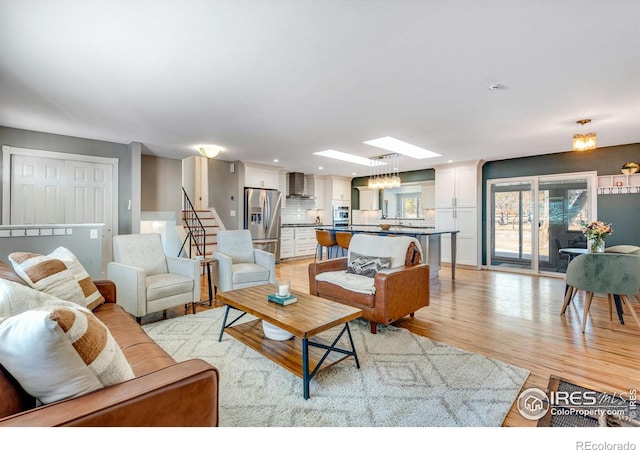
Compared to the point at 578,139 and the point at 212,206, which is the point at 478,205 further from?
the point at 212,206

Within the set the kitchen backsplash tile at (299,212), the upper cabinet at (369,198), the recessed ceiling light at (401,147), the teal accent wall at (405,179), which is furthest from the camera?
the upper cabinet at (369,198)

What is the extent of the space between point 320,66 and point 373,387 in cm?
234

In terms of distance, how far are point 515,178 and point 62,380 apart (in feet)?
23.5

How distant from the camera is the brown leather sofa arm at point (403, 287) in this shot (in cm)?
286

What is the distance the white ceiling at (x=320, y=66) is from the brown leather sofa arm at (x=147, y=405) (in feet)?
6.07

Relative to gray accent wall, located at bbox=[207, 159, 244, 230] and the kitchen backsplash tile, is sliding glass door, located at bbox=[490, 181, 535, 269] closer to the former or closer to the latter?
the kitchen backsplash tile

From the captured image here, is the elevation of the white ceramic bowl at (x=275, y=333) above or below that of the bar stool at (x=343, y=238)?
below

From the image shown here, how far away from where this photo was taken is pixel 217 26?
1928 millimetres

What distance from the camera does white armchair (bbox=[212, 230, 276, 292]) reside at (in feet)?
12.7

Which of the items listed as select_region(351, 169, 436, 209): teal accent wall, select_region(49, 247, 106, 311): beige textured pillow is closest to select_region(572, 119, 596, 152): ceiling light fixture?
select_region(351, 169, 436, 209): teal accent wall

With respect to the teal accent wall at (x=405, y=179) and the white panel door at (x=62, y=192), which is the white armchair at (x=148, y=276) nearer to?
the white panel door at (x=62, y=192)

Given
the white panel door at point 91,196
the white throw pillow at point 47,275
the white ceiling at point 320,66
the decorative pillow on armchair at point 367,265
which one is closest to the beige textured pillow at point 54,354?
the white throw pillow at point 47,275

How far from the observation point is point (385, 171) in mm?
7773

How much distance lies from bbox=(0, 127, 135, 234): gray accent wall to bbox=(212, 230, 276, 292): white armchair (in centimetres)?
199
